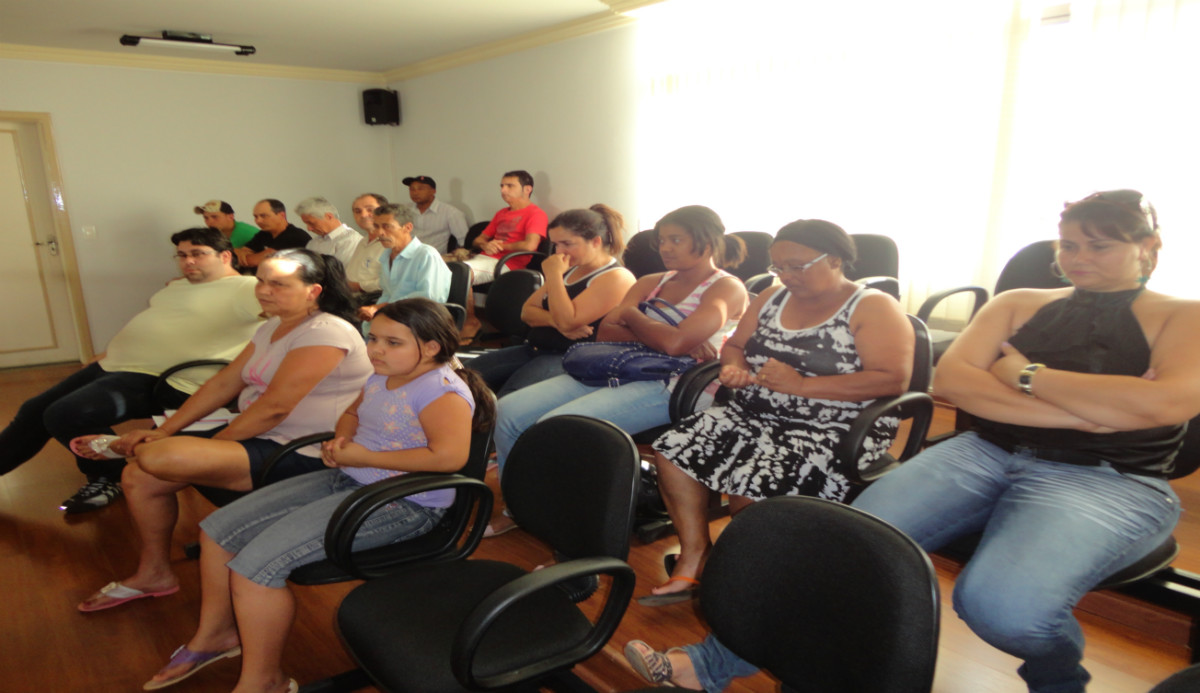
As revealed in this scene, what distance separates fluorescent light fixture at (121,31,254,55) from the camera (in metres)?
5.34

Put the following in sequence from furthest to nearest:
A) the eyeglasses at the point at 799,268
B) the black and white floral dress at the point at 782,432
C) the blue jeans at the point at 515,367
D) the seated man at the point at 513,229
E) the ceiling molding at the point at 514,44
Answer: the seated man at the point at 513,229
the ceiling molding at the point at 514,44
the blue jeans at the point at 515,367
the eyeglasses at the point at 799,268
the black and white floral dress at the point at 782,432

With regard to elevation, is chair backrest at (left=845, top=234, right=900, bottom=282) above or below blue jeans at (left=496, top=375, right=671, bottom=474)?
above

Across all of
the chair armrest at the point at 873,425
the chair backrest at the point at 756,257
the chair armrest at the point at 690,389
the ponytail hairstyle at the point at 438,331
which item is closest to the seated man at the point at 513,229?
the chair backrest at the point at 756,257

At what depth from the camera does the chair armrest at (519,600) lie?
1133mm

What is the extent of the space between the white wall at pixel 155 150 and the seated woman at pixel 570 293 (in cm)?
497

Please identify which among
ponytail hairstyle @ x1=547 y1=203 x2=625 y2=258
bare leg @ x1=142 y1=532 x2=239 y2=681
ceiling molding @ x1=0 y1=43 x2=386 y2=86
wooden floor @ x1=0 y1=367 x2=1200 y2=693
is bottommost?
wooden floor @ x1=0 y1=367 x2=1200 y2=693

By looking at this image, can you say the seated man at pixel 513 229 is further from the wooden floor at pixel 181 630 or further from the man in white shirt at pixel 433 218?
the wooden floor at pixel 181 630

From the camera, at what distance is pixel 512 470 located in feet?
5.35

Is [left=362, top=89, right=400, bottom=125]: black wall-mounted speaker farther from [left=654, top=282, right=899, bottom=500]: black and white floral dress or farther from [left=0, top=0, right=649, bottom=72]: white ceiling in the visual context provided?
[left=654, top=282, right=899, bottom=500]: black and white floral dress

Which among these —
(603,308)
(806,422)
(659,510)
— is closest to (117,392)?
(603,308)

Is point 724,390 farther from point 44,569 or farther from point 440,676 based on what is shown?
point 44,569

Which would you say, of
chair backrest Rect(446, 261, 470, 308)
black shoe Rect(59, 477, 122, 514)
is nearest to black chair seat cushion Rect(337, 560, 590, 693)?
black shoe Rect(59, 477, 122, 514)

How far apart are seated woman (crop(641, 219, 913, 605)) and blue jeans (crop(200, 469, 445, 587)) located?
74 cm

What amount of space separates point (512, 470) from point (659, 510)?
42.1 inches
